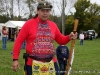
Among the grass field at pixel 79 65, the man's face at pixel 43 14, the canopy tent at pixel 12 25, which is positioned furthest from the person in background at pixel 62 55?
the canopy tent at pixel 12 25

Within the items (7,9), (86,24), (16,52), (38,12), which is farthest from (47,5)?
(7,9)

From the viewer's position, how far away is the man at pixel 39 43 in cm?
392

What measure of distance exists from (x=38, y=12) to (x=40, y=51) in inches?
22.0

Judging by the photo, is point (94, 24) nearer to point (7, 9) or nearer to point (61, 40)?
point (7, 9)

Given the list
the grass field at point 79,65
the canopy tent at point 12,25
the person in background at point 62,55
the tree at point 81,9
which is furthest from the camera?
the tree at point 81,9

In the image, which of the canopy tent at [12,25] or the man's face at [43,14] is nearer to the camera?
the man's face at [43,14]

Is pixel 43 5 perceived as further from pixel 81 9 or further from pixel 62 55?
pixel 81 9

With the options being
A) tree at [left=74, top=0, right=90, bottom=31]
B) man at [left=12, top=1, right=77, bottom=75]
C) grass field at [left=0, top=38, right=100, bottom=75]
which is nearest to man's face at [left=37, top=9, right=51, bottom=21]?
man at [left=12, top=1, right=77, bottom=75]

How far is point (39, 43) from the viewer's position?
3918 mm

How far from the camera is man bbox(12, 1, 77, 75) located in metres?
3.92

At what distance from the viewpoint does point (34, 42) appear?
12.9 ft

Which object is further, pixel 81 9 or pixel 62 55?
pixel 81 9

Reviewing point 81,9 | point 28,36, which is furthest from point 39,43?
point 81,9

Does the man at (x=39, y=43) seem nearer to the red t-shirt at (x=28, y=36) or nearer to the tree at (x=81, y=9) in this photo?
the red t-shirt at (x=28, y=36)
